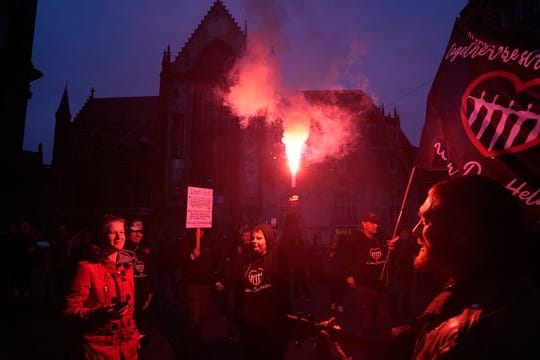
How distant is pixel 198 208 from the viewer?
7.57m

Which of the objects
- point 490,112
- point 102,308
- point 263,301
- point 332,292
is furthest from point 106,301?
point 332,292

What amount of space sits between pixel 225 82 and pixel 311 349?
2841 centimetres

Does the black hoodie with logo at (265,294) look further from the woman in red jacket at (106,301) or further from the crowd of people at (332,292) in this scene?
the woman in red jacket at (106,301)

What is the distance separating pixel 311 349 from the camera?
671 centimetres

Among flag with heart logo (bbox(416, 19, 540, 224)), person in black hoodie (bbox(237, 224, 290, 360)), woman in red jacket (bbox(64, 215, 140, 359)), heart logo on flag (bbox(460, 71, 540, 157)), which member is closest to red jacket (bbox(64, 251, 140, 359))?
woman in red jacket (bbox(64, 215, 140, 359))

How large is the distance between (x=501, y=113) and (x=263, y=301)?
11.0 ft

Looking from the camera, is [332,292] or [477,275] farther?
[332,292]

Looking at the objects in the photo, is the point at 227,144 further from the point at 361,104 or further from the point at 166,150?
the point at 361,104

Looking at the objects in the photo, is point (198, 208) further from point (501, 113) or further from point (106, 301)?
point (501, 113)

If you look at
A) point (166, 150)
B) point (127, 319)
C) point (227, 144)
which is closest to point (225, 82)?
point (227, 144)

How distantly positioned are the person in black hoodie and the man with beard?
301 cm

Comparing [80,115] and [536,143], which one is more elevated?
[80,115]

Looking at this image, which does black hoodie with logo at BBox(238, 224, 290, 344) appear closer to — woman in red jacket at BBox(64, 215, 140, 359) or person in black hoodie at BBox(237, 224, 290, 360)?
person in black hoodie at BBox(237, 224, 290, 360)

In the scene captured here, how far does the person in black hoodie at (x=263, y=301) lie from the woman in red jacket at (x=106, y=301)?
4.79ft
